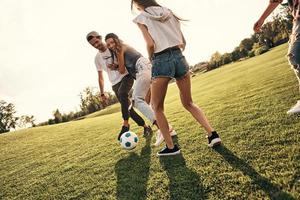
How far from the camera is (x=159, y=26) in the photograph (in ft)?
12.9

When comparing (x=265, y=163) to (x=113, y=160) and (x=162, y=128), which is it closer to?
(x=162, y=128)

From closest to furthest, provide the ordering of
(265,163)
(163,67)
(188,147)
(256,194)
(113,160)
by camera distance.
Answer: (256,194)
(265,163)
(163,67)
(188,147)
(113,160)

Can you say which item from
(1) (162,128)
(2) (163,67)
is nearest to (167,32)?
(2) (163,67)

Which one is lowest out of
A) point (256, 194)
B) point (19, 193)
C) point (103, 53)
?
point (256, 194)

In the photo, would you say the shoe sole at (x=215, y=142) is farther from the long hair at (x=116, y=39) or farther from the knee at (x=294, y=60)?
the long hair at (x=116, y=39)

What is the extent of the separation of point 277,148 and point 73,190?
2635 mm

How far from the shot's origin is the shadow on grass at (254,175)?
8.33 feet

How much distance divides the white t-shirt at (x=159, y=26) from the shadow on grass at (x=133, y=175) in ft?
5.34

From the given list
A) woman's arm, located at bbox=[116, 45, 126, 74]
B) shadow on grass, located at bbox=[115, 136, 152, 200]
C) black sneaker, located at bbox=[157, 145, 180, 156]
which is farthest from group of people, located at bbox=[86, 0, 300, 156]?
woman's arm, located at bbox=[116, 45, 126, 74]

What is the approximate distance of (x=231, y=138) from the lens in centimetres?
447

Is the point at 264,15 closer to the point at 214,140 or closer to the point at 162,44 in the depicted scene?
the point at 162,44

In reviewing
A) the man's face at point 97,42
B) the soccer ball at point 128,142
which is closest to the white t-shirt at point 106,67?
the man's face at point 97,42

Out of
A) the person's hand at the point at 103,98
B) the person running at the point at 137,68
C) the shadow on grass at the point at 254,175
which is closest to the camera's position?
the shadow on grass at the point at 254,175

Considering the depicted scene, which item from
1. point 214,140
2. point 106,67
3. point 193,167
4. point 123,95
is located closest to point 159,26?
point 214,140
